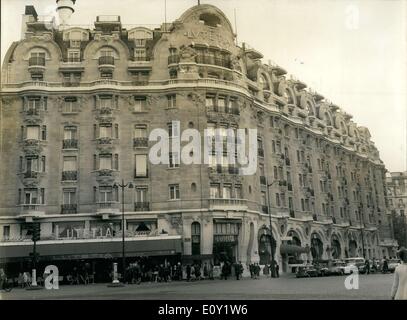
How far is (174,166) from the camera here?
26641mm

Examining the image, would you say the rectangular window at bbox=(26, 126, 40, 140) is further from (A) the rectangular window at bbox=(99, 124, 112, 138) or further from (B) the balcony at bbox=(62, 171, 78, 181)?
(A) the rectangular window at bbox=(99, 124, 112, 138)

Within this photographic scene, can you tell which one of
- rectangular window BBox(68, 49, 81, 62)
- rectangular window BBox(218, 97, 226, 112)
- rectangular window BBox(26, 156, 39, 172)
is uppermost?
rectangular window BBox(68, 49, 81, 62)

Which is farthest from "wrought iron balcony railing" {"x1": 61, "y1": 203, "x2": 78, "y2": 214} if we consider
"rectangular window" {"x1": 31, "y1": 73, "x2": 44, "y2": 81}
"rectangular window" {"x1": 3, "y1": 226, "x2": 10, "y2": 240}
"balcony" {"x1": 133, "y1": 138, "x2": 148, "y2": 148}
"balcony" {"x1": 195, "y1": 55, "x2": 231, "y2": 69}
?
"balcony" {"x1": 195, "y1": 55, "x2": 231, "y2": 69}

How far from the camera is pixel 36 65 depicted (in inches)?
1037

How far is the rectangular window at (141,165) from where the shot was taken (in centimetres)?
2698

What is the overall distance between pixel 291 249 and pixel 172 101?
1139 centimetres

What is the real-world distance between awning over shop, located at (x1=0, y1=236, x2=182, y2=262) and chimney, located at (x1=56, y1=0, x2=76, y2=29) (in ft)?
37.0

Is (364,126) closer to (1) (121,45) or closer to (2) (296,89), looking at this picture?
(2) (296,89)

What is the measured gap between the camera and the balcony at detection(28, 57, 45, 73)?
26.2m

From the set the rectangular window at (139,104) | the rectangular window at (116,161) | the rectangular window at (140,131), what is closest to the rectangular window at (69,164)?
the rectangular window at (116,161)

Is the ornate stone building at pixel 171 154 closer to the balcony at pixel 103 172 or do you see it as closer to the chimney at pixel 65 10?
the balcony at pixel 103 172

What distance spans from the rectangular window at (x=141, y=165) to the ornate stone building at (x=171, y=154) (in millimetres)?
61
